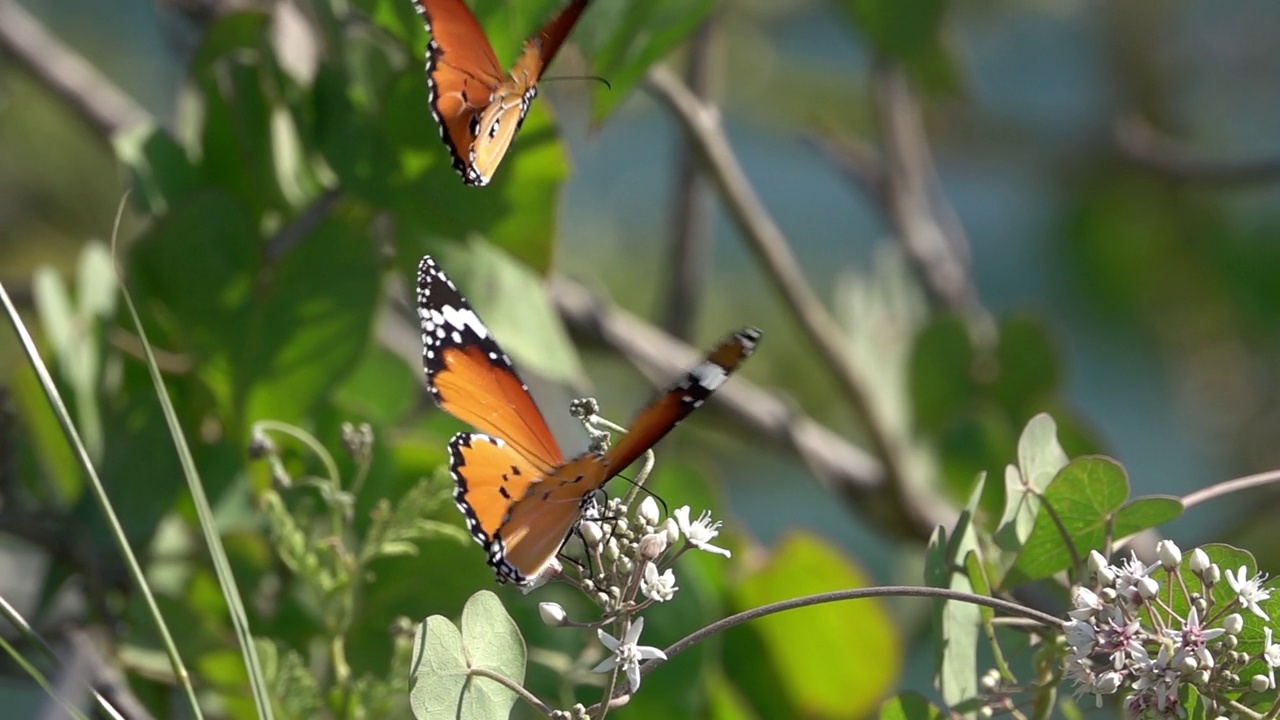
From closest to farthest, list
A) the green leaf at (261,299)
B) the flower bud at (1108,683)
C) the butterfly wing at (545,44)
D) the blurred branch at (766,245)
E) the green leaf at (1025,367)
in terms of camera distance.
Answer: the flower bud at (1108,683)
the butterfly wing at (545,44)
the green leaf at (261,299)
the blurred branch at (766,245)
the green leaf at (1025,367)

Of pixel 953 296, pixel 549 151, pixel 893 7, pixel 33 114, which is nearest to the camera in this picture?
pixel 549 151

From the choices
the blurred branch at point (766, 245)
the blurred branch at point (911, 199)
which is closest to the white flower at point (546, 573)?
the blurred branch at point (766, 245)

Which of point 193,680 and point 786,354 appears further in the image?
point 786,354

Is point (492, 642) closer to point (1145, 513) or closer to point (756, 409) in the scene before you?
point (1145, 513)

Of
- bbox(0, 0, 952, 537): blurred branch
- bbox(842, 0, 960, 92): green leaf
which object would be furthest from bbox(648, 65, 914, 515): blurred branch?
bbox(842, 0, 960, 92): green leaf

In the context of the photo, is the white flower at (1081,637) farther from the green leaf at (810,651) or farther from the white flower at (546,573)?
the green leaf at (810,651)

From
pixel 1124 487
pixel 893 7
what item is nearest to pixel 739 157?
pixel 893 7

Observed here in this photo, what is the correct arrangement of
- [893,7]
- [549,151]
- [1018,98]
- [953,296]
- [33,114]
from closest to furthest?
[549,151] → [893,7] → [953,296] → [33,114] → [1018,98]

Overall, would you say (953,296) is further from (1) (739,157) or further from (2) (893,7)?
(1) (739,157)
